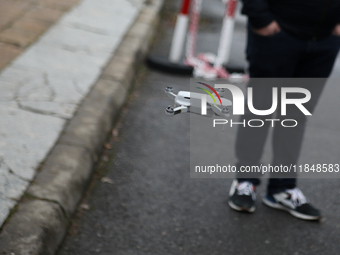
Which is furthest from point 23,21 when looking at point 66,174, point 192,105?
point 192,105

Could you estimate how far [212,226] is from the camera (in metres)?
2.45

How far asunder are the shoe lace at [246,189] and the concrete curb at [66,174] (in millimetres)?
914

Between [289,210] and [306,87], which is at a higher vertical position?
[306,87]

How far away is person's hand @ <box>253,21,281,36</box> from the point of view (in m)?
2.25

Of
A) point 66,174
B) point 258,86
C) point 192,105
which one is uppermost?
A: point 192,105

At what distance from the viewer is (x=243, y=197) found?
2.58 metres

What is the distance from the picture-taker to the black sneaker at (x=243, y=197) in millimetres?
2570

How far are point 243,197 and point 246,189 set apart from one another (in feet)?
0.19

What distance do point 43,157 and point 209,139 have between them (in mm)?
1360

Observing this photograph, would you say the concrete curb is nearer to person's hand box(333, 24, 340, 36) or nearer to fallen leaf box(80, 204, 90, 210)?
fallen leaf box(80, 204, 90, 210)

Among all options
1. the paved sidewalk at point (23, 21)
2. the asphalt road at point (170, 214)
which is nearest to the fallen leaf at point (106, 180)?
the asphalt road at point (170, 214)

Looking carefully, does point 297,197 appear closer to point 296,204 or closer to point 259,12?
point 296,204

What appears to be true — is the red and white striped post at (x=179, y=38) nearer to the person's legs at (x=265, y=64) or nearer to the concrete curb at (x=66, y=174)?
the concrete curb at (x=66, y=174)

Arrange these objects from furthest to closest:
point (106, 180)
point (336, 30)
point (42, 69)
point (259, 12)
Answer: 1. point (42, 69)
2. point (106, 180)
3. point (336, 30)
4. point (259, 12)
